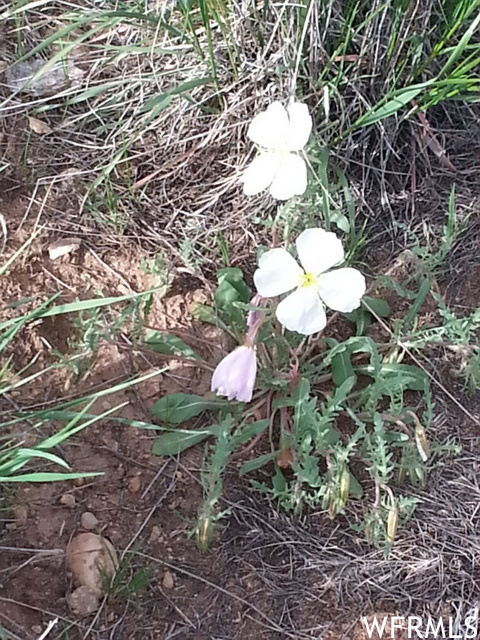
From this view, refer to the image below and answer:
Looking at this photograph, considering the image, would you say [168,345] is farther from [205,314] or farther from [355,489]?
[355,489]

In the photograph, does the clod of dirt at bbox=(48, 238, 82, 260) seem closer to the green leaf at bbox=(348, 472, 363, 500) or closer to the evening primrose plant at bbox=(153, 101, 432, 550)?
the evening primrose plant at bbox=(153, 101, 432, 550)

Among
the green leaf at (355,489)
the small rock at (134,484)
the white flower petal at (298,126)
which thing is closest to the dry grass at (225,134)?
the green leaf at (355,489)

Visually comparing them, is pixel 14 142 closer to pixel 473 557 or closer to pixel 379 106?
pixel 379 106

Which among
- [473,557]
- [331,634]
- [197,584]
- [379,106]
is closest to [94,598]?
[197,584]

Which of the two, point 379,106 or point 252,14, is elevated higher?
point 252,14

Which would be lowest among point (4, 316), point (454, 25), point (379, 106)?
point (4, 316)

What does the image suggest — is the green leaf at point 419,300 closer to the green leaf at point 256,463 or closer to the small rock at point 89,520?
the green leaf at point 256,463
